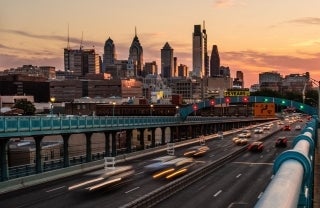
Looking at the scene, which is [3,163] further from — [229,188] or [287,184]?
[287,184]

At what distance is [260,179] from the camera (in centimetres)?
4853

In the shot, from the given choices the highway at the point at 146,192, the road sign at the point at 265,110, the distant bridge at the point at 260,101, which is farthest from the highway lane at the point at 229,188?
the distant bridge at the point at 260,101

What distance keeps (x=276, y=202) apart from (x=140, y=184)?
3988 centimetres

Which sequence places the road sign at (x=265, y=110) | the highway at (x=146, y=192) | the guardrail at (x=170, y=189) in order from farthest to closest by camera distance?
the road sign at (x=265, y=110) < the highway at (x=146, y=192) < the guardrail at (x=170, y=189)

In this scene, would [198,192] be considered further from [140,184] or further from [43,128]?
[43,128]

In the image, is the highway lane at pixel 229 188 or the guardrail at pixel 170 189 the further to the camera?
the highway lane at pixel 229 188

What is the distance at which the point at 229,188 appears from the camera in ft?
142

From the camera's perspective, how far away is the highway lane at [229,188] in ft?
119

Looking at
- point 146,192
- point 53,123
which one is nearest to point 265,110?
point 53,123

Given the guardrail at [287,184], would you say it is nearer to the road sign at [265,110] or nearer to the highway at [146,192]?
the highway at [146,192]

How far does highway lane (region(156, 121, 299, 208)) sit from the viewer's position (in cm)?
3622

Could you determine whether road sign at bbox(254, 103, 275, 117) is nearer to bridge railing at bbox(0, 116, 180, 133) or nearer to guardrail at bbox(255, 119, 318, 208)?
bridge railing at bbox(0, 116, 180, 133)

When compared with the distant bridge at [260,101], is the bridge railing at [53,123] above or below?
below

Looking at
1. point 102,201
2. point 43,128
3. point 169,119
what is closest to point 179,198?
point 102,201
